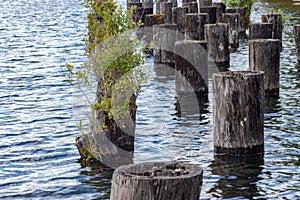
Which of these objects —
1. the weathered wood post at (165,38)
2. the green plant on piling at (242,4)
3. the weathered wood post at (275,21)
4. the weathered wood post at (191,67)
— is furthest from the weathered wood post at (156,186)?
the green plant on piling at (242,4)

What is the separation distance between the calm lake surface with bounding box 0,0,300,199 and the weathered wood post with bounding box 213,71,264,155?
10.0 inches

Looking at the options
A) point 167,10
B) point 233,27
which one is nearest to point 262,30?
point 233,27

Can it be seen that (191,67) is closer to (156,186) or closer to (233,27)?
(233,27)

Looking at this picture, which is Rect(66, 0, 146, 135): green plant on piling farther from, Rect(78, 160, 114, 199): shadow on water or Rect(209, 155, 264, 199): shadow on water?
Rect(209, 155, 264, 199): shadow on water

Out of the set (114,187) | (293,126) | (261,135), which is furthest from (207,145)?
(114,187)

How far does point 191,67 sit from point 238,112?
15.2ft

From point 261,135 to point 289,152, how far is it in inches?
25.4

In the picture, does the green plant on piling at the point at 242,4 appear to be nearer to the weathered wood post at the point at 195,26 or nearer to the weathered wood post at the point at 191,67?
the weathered wood post at the point at 195,26

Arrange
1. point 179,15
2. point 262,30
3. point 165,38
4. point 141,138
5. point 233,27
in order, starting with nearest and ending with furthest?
point 141,138, point 262,30, point 165,38, point 233,27, point 179,15

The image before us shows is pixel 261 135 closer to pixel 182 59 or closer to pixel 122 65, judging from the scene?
pixel 122 65

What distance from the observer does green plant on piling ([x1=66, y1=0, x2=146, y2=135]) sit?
10086 mm

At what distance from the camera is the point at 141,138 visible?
1193cm

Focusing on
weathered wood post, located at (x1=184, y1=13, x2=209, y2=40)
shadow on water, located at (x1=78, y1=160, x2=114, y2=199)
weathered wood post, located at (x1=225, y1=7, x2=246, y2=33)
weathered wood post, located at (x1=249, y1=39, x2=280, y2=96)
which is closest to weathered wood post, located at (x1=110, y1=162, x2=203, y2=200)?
shadow on water, located at (x1=78, y1=160, x2=114, y2=199)

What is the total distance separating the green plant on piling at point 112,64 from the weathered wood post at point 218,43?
677 cm
